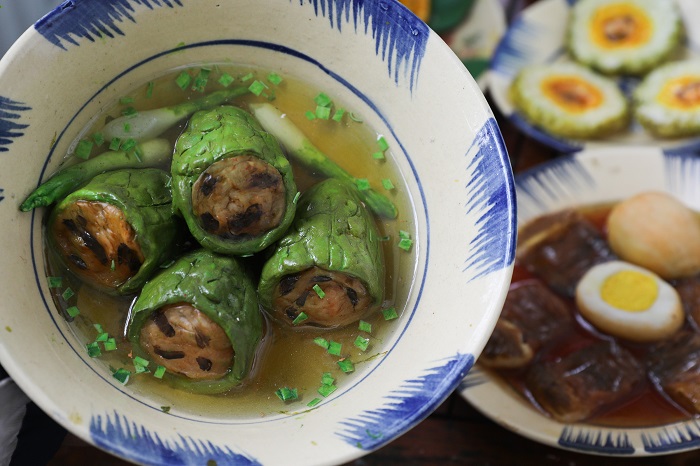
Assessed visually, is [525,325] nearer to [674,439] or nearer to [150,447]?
[674,439]

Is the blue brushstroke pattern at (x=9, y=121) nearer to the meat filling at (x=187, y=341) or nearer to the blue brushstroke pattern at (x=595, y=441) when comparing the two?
the meat filling at (x=187, y=341)

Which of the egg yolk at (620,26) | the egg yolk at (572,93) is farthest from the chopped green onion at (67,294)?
the egg yolk at (620,26)

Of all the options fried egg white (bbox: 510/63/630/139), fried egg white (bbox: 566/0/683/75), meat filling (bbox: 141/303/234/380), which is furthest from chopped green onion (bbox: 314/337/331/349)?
fried egg white (bbox: 566/0/683/75)

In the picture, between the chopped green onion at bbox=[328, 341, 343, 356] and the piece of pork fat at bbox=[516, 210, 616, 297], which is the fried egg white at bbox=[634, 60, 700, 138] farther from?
the chopped green onion at bbox=[328, 341, 343, 356]

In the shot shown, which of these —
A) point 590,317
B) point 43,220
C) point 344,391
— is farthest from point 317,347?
point 590,317

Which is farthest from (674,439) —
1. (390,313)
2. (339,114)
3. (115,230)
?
(115,230)

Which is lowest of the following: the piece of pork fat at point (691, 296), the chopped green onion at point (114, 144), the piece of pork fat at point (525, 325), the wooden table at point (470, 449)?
the wooden table at point (470, 449)
